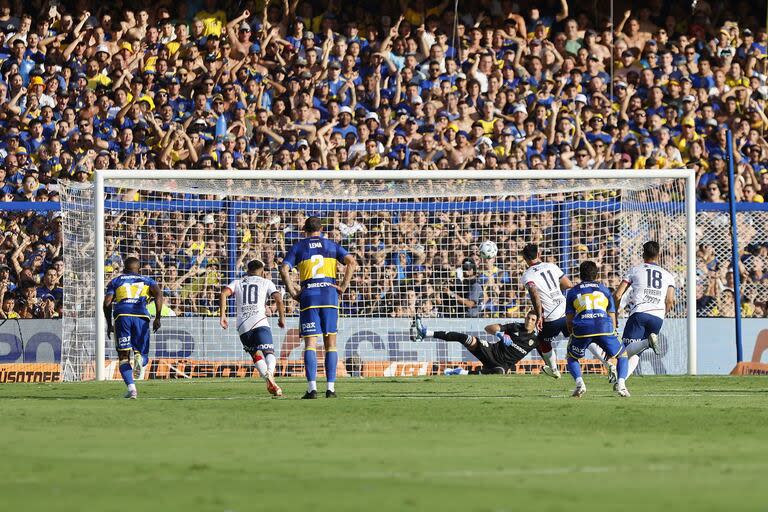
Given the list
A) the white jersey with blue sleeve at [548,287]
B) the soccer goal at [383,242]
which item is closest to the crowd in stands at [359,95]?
the soccer goal at [383,242]

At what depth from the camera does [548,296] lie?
20.6 m

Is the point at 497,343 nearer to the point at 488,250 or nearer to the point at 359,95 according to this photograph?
the point at 488,250

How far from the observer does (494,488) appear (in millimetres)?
6980

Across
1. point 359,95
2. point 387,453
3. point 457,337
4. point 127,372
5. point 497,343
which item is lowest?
point 387,453

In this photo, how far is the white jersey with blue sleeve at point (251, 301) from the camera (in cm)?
1789

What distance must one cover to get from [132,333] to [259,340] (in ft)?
5.84

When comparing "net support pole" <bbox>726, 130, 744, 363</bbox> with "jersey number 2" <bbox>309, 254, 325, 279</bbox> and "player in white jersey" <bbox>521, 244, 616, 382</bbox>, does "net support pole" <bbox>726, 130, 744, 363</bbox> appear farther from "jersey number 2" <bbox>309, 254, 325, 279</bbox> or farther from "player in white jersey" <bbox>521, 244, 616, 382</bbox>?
"jersey number 2" <bbox>309, 254, 325, 279</bbox>

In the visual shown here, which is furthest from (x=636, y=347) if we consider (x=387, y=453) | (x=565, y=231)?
(x=387, y=453)

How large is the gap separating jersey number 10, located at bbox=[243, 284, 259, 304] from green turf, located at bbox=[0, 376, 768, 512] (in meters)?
2.26

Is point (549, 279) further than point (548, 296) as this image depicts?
No

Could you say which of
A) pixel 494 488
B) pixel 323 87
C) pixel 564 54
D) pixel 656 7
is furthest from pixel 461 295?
pixel 494 488

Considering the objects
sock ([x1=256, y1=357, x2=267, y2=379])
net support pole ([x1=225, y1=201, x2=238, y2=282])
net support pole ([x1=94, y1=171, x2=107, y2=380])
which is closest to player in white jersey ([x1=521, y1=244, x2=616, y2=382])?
sock ([x1=256, y1=357, x2=267, y2=379])

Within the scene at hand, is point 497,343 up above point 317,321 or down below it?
below

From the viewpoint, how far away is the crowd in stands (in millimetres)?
24766
